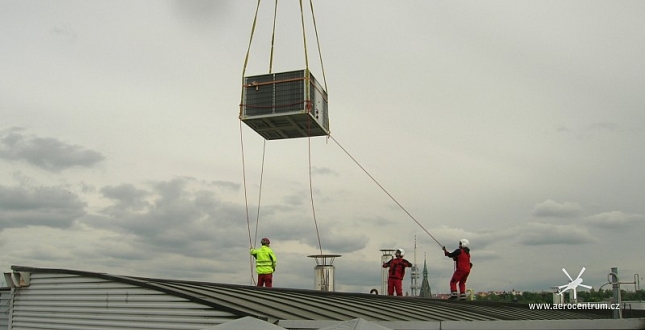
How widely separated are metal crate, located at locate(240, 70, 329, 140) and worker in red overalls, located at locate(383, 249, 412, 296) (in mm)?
5176

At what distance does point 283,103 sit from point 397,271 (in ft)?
23.4

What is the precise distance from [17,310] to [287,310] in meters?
8.10

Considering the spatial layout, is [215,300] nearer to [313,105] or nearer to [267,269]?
[267,269]

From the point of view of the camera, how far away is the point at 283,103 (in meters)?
18.2

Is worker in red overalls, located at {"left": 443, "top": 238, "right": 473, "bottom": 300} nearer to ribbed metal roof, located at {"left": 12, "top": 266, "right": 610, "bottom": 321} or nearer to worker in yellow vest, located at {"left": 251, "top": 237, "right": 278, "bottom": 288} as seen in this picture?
ribbed metal roof, located at {"left": 12, "top": 266, "right": 610, "bottom": 321}

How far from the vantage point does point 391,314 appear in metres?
12.8

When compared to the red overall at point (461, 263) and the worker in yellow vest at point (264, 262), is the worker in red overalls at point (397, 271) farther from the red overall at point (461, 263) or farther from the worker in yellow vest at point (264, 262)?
the worker in yellow vest at point (264, 262)

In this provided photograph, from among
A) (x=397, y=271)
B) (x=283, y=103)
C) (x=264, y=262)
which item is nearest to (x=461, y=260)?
(x=397, y=271)

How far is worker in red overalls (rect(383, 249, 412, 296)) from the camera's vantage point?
67.4ft

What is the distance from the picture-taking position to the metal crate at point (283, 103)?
59.3ft

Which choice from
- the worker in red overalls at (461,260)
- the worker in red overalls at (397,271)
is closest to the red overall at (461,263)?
the worker in red overalls at (461,260)

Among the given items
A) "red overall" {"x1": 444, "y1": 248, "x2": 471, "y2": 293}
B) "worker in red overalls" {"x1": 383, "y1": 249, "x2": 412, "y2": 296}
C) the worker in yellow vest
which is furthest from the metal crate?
"red overall" {"x1": 444, "y1": 248, "x2": 471, "y2": 293}

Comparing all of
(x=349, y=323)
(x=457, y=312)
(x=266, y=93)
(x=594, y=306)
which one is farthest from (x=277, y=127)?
(x=594, y=306)

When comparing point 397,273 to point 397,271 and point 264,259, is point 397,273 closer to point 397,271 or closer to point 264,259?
point 397,271
